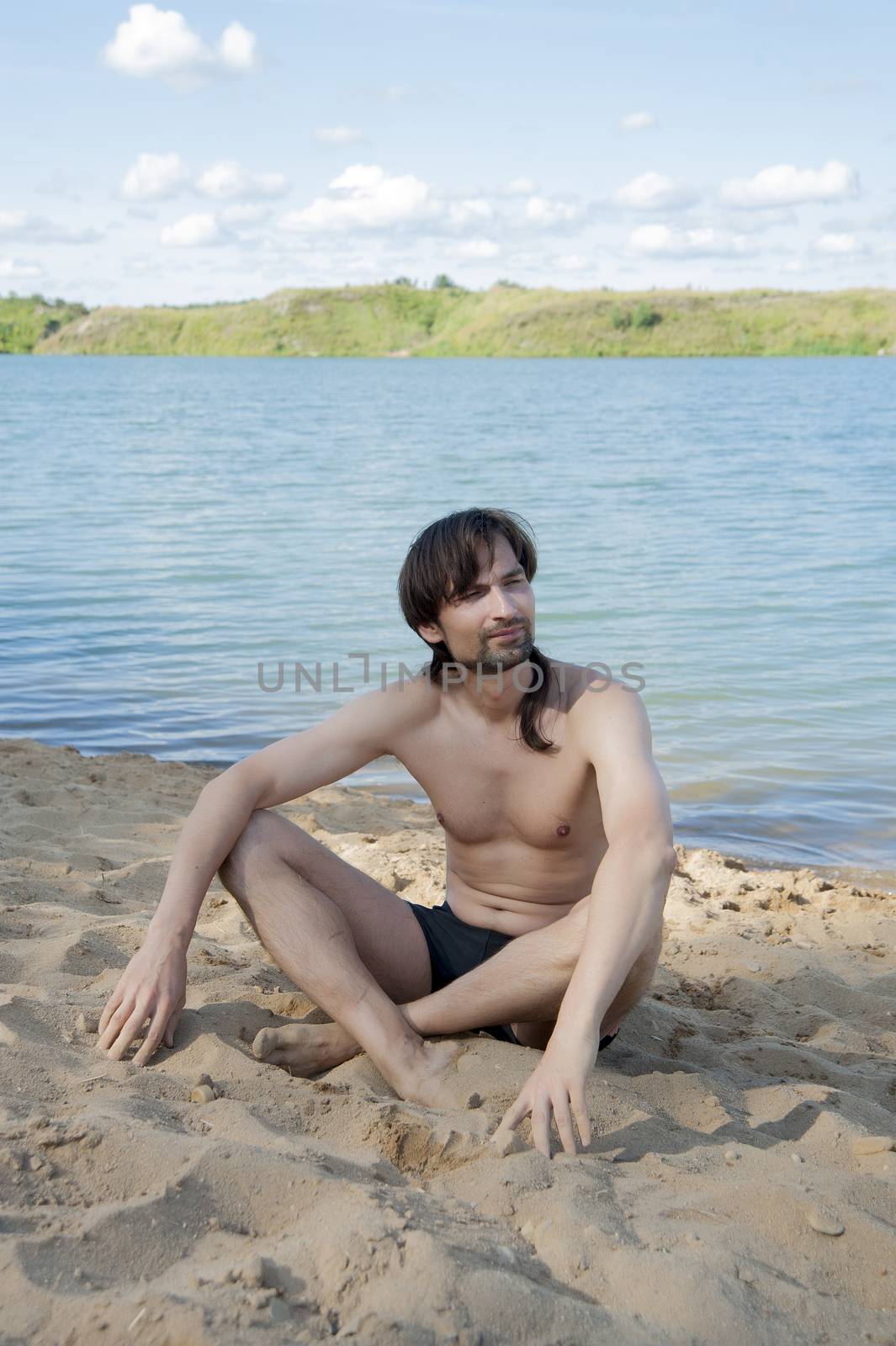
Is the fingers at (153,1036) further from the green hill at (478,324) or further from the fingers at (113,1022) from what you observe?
the green hill at (478,324)

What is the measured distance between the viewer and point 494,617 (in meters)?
3.05

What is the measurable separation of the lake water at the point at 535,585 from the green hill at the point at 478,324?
65747 millimetres

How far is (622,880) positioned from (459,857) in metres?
0.81

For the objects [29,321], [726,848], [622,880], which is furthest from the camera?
[29,321]

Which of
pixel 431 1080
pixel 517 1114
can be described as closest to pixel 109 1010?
Result: pixel 431 1080

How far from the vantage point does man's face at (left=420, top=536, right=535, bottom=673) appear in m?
3.05

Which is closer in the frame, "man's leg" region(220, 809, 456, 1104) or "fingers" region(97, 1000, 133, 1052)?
"fingers" region(97, 1000, 133, 1052)

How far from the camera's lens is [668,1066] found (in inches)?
126

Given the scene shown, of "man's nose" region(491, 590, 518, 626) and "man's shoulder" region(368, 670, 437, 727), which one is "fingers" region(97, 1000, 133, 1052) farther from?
"man's nose" region(491, 590, 518, 626)

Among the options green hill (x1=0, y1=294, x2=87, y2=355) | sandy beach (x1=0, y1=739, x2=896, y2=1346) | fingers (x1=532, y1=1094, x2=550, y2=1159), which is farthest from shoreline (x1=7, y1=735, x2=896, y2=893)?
green hill (x1=0, y1=294, x2=87, y2=355)

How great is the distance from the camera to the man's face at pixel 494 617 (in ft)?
10.0

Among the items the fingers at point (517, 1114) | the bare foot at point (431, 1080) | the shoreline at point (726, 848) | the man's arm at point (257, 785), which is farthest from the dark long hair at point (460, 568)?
the shoreline at point (726, 848)

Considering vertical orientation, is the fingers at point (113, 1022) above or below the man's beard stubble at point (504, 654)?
below

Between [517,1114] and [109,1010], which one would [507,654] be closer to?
[517,1114]
